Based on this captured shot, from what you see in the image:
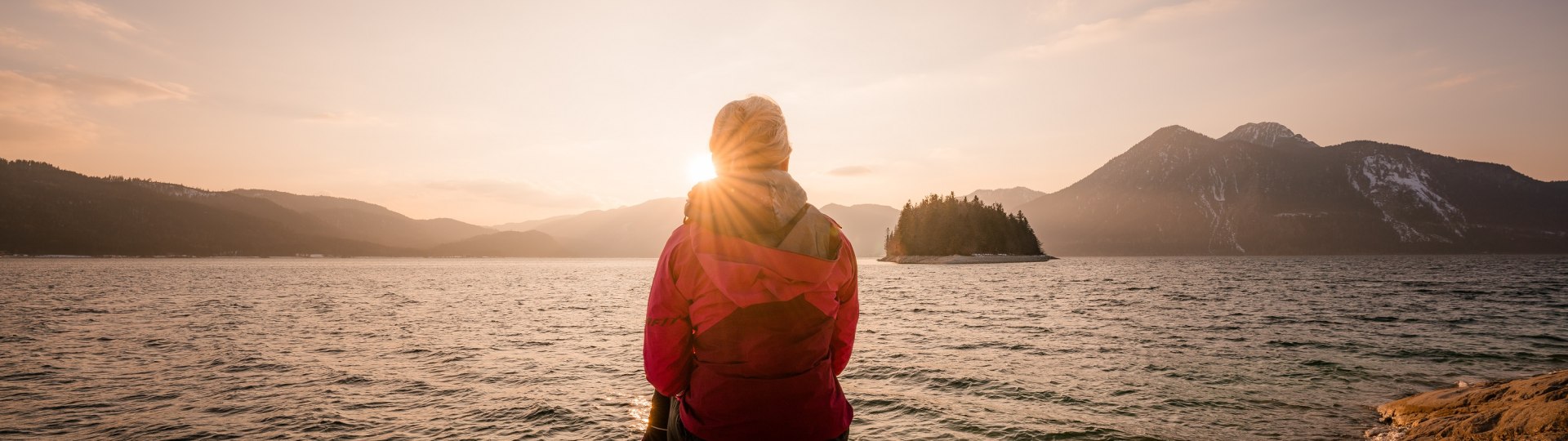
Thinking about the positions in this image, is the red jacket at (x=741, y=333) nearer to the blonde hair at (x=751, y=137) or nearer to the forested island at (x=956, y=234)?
the blonde hair at (x=751, y=137)

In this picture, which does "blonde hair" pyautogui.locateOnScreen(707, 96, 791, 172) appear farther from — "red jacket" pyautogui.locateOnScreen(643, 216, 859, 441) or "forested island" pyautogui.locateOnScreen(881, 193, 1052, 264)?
"forested island" pyautogui.locateOnScreen(881, 193, 1052, 264)

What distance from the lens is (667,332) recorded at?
287cm

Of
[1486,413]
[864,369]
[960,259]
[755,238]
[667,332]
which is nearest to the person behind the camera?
[755,238]

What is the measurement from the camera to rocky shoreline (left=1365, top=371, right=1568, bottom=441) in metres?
9.36

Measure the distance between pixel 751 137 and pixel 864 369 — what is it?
1756 centimetres

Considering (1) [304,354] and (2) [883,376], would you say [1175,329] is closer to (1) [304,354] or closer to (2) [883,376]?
(2) [883,376]

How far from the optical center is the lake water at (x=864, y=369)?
13609 millimetres

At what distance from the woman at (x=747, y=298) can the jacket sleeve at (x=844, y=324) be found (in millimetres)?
193

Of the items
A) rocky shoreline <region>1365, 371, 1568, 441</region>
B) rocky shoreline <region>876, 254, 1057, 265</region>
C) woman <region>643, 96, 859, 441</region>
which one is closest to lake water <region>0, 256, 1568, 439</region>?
rocky shoreline <region>1365, 371, 1568, 441</region>

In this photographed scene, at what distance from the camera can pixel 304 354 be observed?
925 inches

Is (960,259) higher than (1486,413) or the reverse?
higher

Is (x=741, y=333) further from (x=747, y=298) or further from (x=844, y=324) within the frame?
(x=844, y=324)

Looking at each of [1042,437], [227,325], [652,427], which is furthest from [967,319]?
[227,325]

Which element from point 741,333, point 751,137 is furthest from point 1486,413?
point 751,137
